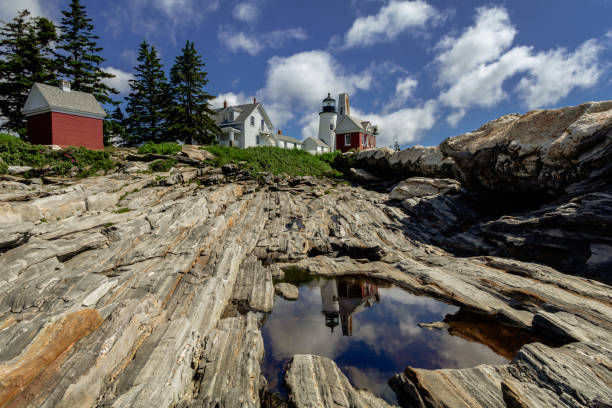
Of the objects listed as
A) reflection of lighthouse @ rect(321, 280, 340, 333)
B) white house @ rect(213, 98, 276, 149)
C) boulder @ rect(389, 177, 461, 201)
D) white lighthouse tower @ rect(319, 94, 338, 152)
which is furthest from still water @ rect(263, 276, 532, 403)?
white lighthouse tower @ rect(319, 94, 338, 152)

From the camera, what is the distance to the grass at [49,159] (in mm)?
19770

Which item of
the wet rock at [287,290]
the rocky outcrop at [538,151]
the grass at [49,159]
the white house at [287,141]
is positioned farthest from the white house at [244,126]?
the wet rock at [287,290]

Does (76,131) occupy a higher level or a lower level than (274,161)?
higher

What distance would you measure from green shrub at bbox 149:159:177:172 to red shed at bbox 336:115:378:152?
108 feet

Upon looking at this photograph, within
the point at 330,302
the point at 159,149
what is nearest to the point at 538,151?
the point at 330,302

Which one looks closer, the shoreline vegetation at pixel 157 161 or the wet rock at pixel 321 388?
the wet rock at pixel 321 388

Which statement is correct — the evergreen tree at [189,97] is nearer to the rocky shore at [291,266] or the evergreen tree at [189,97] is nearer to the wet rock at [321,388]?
the rocky shore at [291,266]

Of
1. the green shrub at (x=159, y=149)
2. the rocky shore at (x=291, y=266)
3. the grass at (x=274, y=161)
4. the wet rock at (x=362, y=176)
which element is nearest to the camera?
the rocky shore at (x=291, y=266)

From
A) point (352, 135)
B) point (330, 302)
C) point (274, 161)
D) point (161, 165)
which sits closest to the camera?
point (330, 302)

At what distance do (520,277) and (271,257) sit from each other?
1117cm

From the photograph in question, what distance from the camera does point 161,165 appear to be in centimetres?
2309

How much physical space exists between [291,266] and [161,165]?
53.4 feet

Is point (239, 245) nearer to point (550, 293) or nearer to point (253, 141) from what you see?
point (550, 293)

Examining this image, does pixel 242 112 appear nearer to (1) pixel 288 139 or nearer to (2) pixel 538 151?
(1) pixel 288 139
